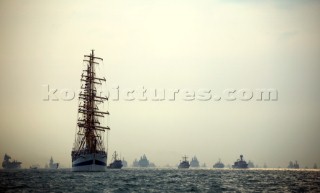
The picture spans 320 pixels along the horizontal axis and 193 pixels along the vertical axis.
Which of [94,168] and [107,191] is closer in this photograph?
[107,191]

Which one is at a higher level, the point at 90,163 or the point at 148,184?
the point at 148,184

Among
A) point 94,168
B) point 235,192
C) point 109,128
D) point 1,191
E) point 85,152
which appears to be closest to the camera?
point 1,191

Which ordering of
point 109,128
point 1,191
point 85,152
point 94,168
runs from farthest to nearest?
point 109,128
point 85,152
point 94,168
point 1,191

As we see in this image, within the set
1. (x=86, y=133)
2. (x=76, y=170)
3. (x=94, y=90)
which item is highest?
(x=94, y=90)

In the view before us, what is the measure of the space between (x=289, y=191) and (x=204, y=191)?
36.1 feet

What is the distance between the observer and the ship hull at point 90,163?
111075mm

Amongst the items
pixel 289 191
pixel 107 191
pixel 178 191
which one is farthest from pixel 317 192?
pixel 107 191

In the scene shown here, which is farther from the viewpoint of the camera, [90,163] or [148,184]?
[90,163]

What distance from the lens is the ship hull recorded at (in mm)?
111075

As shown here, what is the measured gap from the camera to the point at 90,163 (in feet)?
365

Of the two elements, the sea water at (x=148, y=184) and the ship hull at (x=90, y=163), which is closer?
A: the sea water at (x=148, y=184)

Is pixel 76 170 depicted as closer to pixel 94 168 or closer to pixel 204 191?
pixel 94 168

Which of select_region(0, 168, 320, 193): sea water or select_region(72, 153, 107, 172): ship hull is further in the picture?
select_region(72, 153, 107, 172): ship hull

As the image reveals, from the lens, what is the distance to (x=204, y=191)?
53.2m
